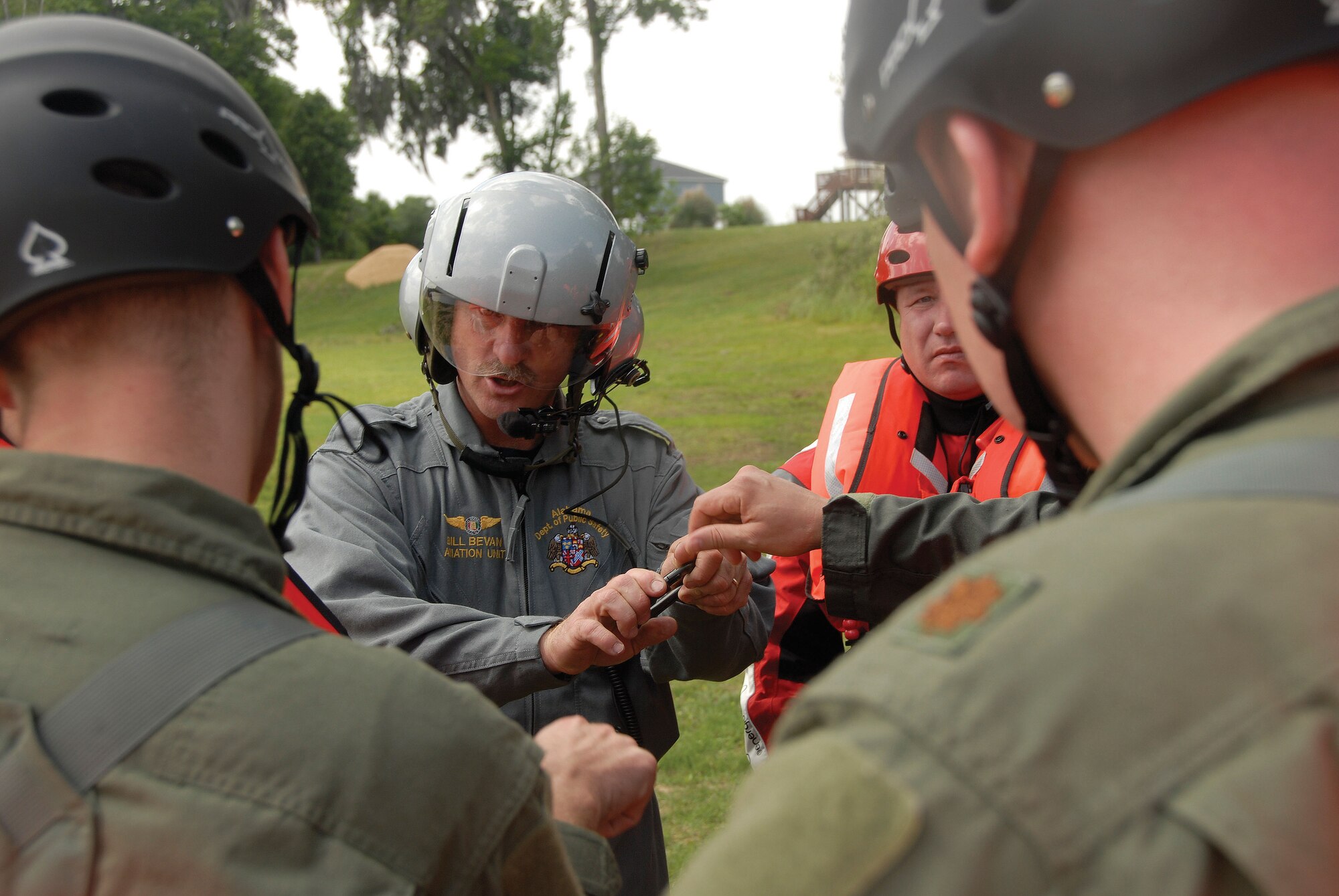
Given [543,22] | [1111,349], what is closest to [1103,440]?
[1111,349]

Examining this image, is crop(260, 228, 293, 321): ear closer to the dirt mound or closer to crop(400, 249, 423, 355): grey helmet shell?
crop(400, 249, 423, 355): grey helmet shell

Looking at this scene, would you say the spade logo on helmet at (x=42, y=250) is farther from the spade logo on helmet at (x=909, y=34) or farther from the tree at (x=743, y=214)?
the tree at (x=743, y=214)

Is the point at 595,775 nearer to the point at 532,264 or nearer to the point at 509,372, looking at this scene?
the point at 509,372

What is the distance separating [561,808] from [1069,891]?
1.18 meters

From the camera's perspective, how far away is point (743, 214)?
52.0 metres

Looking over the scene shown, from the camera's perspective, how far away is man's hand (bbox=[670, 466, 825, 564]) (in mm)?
2953

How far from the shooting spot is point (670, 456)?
3.54 metres

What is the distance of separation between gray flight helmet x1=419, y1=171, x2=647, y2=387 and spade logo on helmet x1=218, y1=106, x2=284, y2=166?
1470 millimetres

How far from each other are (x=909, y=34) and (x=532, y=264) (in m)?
2.09

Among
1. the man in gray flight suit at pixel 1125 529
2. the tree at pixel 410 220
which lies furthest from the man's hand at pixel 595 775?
the tree at pixel 410 220

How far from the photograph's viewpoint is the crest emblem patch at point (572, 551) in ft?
10.4

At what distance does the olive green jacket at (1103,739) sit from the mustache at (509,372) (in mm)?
2496

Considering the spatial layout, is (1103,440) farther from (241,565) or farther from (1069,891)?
(241,565)

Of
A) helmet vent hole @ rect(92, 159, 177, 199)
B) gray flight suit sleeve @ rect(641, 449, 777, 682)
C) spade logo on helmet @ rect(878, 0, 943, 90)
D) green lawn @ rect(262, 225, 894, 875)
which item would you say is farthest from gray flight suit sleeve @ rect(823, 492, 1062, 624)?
green lawn @ rect(262, 225, 894, 875)
